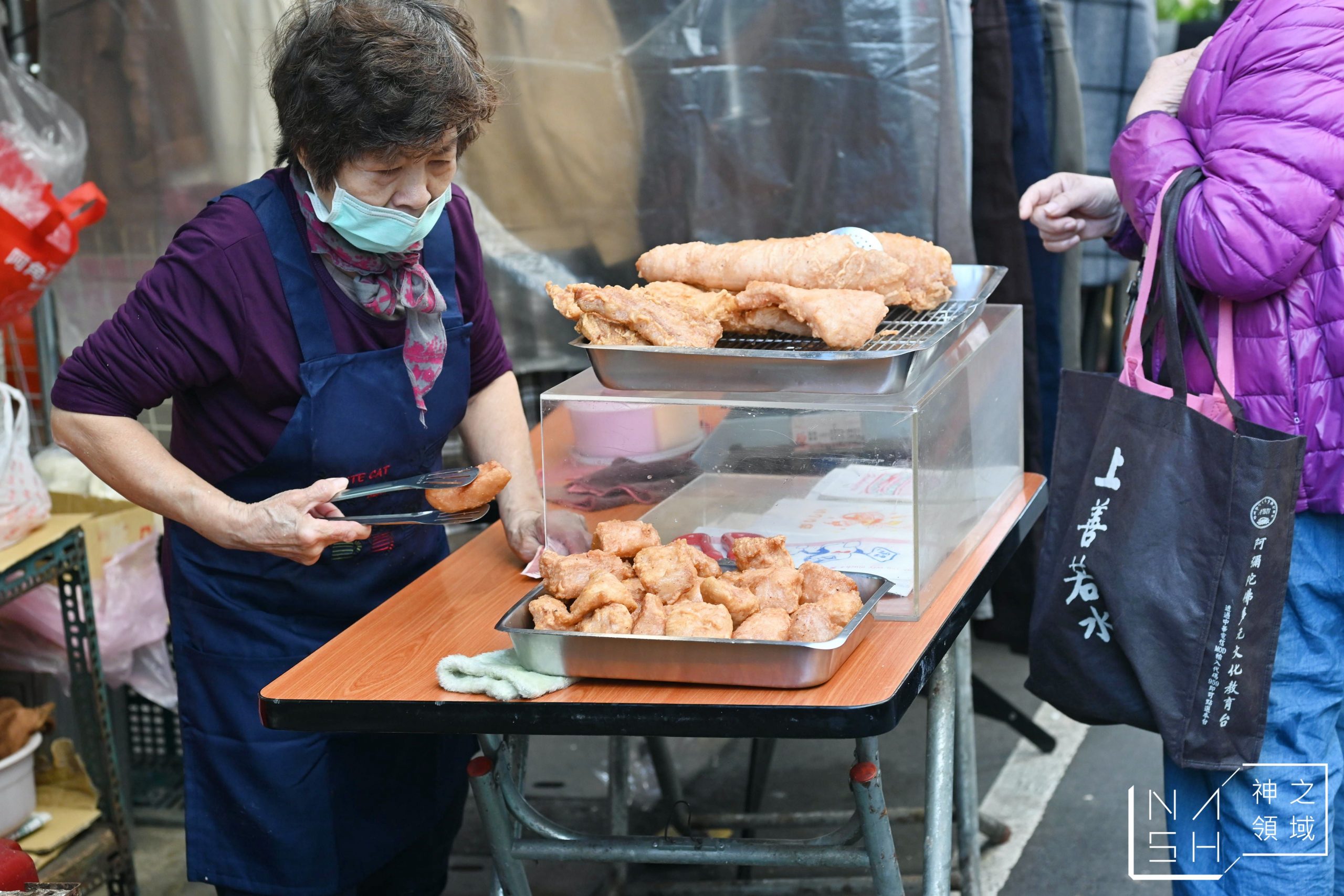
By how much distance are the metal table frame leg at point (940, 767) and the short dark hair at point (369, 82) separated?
121 centimetres

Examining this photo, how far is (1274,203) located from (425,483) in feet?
4.54

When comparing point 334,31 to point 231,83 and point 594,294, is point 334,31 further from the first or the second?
point 231,83

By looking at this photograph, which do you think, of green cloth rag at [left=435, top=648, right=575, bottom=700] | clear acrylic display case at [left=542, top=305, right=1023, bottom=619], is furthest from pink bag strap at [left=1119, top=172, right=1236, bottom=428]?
green cloth rag at [left=435, top=648, right=575, bottom=700]

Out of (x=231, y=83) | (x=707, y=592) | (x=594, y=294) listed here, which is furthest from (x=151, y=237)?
(x=707, y=592)

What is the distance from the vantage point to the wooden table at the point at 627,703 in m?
1.71

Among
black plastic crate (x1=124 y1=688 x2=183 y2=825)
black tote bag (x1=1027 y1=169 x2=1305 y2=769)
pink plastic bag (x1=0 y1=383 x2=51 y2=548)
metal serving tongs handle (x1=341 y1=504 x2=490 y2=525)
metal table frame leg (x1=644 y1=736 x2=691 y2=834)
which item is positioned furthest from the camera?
black plastic crate (x1=124 y1=688 x2=183 y2=825)

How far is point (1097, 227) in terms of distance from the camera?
2510 mm

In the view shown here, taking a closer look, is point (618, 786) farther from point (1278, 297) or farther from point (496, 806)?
point (1278, 297)

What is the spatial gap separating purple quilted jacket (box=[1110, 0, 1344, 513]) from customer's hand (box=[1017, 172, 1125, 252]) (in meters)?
0.20

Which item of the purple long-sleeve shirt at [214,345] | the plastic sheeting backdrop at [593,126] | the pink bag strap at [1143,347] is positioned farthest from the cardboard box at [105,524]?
the pink bag strap at [1143,347]

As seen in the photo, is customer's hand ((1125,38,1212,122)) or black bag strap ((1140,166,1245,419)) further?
customer's hand ((1125,38,1212,122))

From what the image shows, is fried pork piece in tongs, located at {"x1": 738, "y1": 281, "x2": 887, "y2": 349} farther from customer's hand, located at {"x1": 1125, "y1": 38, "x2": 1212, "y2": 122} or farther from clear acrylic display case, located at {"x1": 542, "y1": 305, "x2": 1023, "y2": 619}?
customer's hand, located at {"x1": 1125, "y1": 38, "x2": 1212, "y2": 122}

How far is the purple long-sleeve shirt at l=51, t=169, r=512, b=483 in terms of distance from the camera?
210 centimetres

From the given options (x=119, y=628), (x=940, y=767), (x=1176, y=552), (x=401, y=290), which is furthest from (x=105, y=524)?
(x=1176, y=552)
